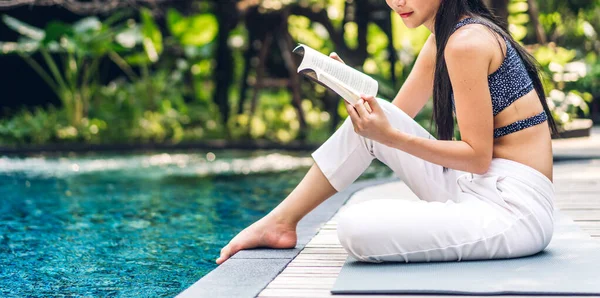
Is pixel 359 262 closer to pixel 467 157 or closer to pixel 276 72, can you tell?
pixel 467 157

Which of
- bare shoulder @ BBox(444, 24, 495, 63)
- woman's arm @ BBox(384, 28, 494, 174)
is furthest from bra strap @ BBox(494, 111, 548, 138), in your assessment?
bare shoulder @ BBox(444, 24, 495, 63)

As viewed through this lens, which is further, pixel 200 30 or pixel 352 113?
pixel 200 30

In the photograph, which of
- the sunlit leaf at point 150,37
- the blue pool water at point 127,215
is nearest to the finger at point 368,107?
the blue pool water at point 127,215

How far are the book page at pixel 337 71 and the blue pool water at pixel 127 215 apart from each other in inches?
39.9

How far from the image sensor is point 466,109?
2787 millimetres

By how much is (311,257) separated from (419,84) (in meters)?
0.75

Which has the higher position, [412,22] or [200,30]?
[412,22]

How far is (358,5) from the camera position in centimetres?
1112

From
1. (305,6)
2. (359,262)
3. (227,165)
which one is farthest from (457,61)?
(305,6)

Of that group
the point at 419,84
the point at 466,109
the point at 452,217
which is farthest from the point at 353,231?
the point at 419,84

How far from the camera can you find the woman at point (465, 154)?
279cm

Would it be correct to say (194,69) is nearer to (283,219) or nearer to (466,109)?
(283,219)

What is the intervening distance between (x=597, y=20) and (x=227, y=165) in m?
9.86

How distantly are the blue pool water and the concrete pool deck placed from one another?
Answer: 14.7 inches
